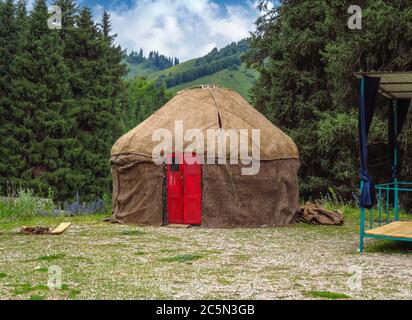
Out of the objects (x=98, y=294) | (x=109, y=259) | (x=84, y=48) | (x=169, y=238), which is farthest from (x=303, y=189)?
(x=84, y=48)

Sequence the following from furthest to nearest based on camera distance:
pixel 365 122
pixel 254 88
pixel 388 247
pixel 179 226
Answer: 1. pixel 254 88
2. pixel 179 226
3. pixel 388 247
4. pixel 365 122

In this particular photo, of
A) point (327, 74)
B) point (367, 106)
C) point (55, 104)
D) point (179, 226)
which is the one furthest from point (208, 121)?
point (55, 104)

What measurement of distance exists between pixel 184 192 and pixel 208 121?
5.90 ft

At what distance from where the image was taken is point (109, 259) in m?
8.00

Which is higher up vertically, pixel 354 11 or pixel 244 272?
pixel 354 11

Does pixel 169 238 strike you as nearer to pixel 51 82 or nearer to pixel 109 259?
pixel 109 259

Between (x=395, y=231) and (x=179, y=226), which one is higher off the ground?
(x=395, y=231)

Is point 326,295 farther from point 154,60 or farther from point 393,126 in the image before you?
point 154,60

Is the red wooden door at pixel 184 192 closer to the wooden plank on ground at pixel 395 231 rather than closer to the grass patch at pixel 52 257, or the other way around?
the wooden plank on ground at pixel 395 231

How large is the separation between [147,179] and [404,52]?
7.77 metres

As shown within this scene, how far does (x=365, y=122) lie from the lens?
874cm

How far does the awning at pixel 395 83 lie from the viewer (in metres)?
8.59

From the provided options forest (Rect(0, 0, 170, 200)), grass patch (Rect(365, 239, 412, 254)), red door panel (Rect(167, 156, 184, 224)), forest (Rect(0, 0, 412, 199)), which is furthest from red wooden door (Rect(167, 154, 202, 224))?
forest (Rect(0, 0, 170, 200))

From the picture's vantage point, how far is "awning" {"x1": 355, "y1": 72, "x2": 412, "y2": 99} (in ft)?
28.2
